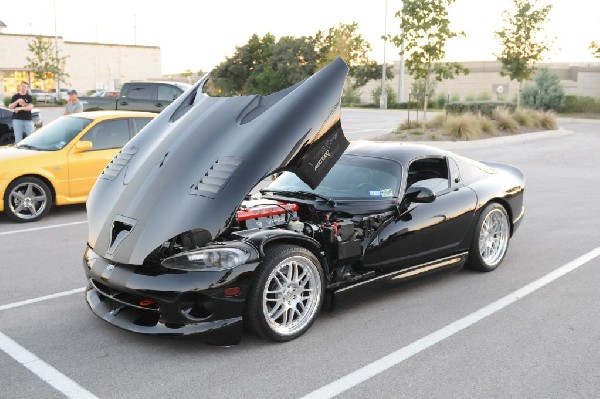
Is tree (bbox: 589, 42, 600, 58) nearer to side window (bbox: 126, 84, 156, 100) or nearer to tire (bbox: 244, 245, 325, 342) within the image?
side window (bbox: 126, 84, 156, 100)

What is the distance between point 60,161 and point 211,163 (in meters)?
5.30

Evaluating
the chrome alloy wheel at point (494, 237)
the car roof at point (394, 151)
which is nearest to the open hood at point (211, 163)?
the car roof at point (394, 151)

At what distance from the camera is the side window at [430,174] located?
5898mm

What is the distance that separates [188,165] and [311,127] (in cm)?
95

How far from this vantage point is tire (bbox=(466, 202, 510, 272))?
20.3ft

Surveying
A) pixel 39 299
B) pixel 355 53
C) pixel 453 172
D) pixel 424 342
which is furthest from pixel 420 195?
pixel 355 53

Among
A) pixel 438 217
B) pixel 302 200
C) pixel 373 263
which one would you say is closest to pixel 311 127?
pixel 302 200

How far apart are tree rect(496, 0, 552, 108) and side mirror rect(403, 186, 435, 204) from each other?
2776 centimetres

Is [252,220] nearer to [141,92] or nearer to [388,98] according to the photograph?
[141,92]

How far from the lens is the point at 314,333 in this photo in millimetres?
4723

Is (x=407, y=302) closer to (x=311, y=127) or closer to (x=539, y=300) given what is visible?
(x=539, y=300)

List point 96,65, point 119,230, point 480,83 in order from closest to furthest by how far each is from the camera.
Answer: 1. point 119,230
2. point 480,83
3. point 96,65

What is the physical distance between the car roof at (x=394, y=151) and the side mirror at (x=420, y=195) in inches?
16.6

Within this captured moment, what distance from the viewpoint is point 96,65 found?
2948 inches
